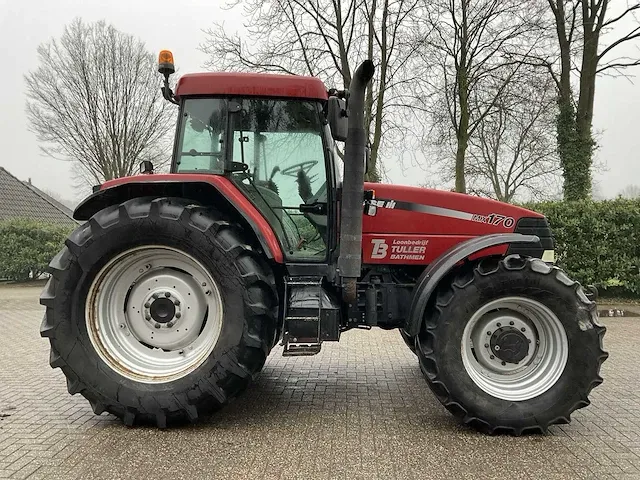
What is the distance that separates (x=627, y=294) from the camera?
383 inches

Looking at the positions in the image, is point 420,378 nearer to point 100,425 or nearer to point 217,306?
point 217,306

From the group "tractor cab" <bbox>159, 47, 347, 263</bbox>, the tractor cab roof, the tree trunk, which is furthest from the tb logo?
the tree trunk

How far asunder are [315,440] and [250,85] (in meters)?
2.38

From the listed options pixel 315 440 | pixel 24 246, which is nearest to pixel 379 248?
pixel 315 440

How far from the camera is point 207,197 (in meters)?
3.52

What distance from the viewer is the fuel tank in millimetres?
3643

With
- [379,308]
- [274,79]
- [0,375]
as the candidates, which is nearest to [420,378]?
[379,308]

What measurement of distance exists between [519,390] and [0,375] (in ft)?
14.7

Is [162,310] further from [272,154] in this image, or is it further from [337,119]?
[337,119]

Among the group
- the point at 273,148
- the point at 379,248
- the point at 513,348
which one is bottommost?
the point at 513,348

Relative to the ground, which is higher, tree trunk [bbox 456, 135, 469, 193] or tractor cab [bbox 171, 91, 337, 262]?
tree trunk [bbox 456, 135, 469, 193]

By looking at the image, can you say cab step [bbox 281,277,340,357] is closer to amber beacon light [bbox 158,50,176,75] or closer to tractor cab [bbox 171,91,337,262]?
tractor cab [bbox 171,91,337,262]

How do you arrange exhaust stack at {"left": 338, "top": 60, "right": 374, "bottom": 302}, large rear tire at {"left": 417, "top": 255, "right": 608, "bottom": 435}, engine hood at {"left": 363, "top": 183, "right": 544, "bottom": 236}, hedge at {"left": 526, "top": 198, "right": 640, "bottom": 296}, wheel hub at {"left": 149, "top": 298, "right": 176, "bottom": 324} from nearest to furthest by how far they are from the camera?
large rear tire at {"left": 417, "top": 255, "right": 608, "bottom": 435}, exhaust stack at {"left": 338, "top": 60, "right": 374, "bottom": 302}, wheel hub at {"left": 149, "top": 298, "right": 176, "bottom": 324}, engine hood at {"left": 363, "top": 183, "right": 544, "bottom": 236}, hedge at {"left": 526, "top": 198, "right": 640, "bottom": 296}

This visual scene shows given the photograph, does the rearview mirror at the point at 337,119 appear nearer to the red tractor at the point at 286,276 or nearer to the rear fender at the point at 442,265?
the red tractor at the point at 286,276
